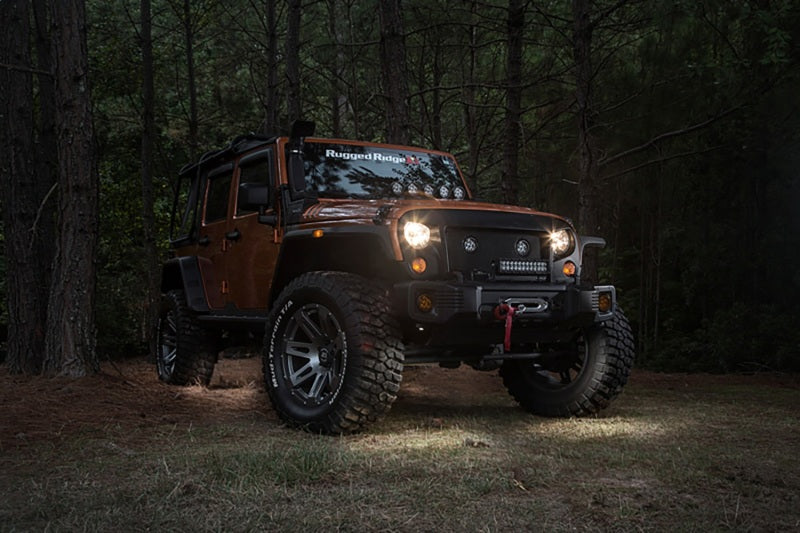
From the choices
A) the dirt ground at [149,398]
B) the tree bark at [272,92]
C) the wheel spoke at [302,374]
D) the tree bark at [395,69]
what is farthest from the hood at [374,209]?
the tree bark at [272,92]

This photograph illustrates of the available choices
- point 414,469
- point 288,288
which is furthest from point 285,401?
point 414,469

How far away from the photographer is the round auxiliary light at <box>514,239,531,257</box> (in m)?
6.00

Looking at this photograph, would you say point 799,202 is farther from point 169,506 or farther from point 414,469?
point 169,506

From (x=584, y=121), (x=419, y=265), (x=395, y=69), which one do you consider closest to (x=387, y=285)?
(x=419, y=265)

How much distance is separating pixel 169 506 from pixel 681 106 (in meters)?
13.2

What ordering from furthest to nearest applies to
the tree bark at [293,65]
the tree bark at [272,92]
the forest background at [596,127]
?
the tree bark at [272,92], the tree bark at [293,65], the forest background at [596,127]

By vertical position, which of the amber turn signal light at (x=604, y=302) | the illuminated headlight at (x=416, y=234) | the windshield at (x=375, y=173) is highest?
the windshield at (x=375, y=173)

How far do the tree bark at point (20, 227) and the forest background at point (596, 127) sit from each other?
266 mm

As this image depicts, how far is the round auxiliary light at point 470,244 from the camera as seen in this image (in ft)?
18.8

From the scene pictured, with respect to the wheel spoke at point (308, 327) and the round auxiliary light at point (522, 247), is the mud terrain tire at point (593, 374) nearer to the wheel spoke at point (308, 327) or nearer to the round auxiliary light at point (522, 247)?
the round auxiliary light at point (522, 247)

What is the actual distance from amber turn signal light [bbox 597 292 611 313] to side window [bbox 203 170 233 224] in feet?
12.0

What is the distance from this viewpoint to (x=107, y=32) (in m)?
15.3

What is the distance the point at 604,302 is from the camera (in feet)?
19.7

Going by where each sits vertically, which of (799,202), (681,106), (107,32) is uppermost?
(107,32)
